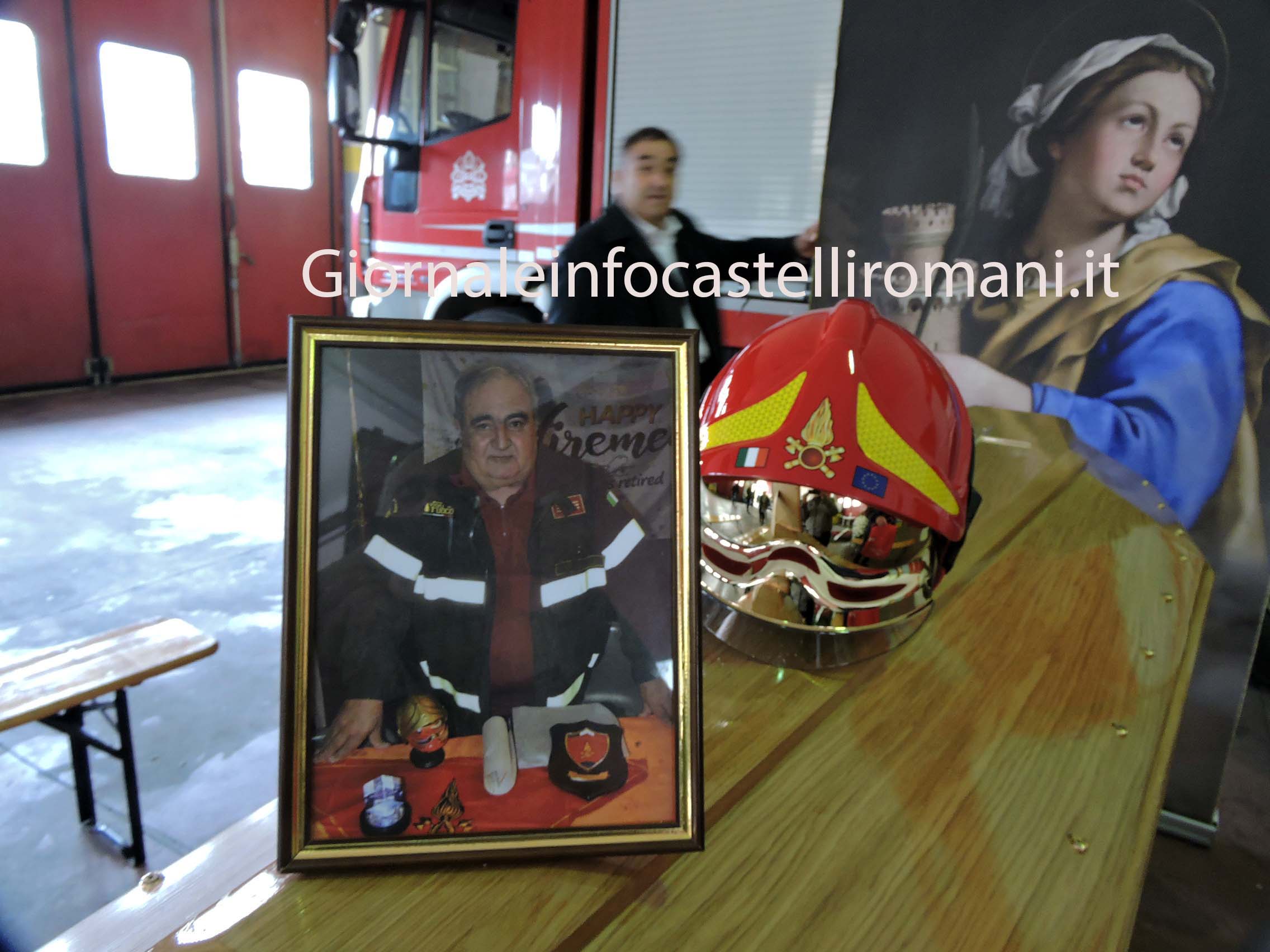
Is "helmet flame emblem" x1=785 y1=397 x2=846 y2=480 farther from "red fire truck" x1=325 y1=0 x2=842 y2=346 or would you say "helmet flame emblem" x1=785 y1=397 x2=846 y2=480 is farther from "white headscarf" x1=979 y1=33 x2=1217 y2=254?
"white headscarf" x1=979 y1=33 x2=1217 y2=254

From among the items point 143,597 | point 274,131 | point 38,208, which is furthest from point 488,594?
point 274,131

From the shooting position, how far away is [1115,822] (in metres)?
0.60

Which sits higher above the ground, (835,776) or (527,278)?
(527,278)

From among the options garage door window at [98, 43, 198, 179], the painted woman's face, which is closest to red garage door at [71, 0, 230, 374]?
garage door window at [98, 43, 198, 179]

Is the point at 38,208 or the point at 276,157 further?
the point at 276,157

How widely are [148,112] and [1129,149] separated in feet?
20.2

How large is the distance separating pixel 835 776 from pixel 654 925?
21 centimetres

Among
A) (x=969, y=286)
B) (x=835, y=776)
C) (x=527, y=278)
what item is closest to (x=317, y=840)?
(x=835, y=776)

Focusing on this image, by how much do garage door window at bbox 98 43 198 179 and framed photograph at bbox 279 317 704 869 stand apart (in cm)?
637

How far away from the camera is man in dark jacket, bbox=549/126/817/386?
2135 mm

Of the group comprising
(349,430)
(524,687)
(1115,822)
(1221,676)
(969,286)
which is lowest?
(1221,676)

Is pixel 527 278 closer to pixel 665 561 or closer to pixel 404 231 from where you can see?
pixel 404 231

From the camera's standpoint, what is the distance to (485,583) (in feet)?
1.62

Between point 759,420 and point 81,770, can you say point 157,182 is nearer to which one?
point 81,770
